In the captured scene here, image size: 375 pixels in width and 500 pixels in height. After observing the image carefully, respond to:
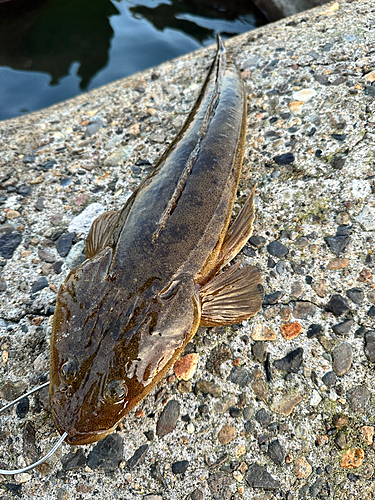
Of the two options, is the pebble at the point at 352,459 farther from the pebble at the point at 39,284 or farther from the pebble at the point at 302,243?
the pebble at the point at 39,284

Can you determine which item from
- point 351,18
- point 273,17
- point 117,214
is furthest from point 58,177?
point 273,17

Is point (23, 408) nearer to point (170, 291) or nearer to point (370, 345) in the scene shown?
point (170, 291)

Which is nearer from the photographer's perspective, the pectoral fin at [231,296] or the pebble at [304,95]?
the pectoral fin at [231,296]

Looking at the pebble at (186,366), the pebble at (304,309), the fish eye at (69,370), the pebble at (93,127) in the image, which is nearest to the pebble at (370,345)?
the pebble at (304,309)

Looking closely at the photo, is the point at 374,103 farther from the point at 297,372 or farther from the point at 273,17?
the point at 273,17

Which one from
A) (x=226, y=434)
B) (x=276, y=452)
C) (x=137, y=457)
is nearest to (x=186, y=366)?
(x=226, y=434)
